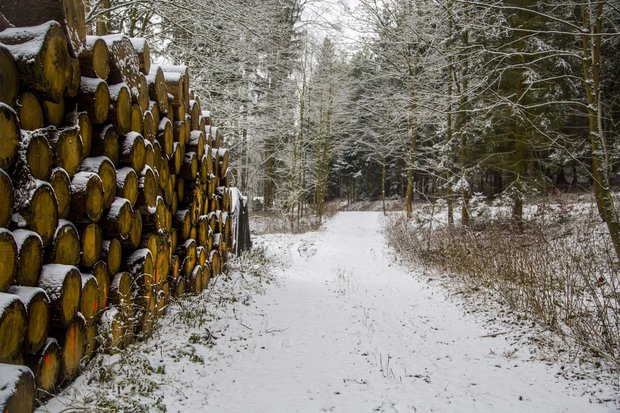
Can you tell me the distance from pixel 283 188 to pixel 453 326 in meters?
15.7

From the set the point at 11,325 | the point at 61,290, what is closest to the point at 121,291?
the point at 61,290

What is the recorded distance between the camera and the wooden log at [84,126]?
3223mm

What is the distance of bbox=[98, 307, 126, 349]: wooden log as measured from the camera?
355 cm

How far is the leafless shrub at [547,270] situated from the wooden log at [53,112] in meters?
5.00

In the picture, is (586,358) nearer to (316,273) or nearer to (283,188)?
(316,273)

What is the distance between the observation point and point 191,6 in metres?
7.11

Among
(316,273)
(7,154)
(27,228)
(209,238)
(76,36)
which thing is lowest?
(316,273)

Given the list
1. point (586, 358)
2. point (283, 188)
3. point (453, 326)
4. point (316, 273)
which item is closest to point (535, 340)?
point (586, 358)

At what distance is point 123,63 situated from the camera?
402 centimetres

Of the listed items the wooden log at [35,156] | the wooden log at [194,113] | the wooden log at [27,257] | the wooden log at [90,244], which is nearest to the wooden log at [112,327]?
the wooden log at [90,244]

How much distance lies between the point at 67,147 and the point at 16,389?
5.76 ft

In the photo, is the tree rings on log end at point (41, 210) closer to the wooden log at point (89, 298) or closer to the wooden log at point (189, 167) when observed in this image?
the wooden log at point (89, 298)

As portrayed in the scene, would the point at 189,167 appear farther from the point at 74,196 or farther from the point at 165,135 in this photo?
the point at 74,196

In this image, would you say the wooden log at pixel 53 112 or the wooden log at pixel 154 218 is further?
the wooden log at pixel 154 218
